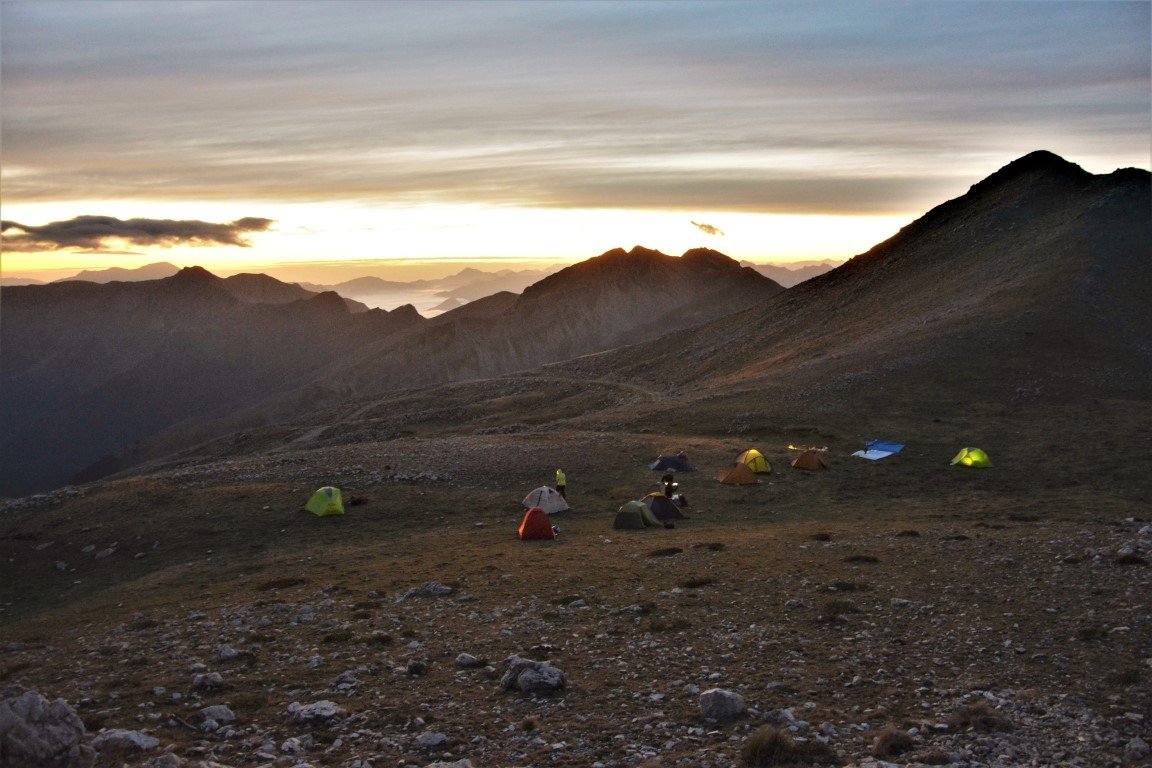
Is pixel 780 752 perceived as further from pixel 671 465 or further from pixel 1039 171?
pixel 1039 171

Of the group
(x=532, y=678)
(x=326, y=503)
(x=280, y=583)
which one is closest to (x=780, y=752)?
(x=532, y=678)

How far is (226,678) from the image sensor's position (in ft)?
58.1

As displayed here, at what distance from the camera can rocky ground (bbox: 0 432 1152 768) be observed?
46.6 ft

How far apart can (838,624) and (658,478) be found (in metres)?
22.8

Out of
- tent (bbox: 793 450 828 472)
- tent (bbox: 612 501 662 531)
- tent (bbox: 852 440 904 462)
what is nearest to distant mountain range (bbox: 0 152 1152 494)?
tent (bbox: 852 440 904 462)

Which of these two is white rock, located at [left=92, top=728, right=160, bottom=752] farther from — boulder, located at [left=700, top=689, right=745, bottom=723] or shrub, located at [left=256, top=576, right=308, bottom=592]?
shrub, located at [left=256, top=576, right=308, bottom=592]

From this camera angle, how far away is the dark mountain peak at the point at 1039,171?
359ft

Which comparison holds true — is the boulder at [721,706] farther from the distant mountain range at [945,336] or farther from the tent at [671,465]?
the distant mountain range at [945,336]

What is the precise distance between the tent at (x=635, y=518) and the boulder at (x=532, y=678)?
16.8m

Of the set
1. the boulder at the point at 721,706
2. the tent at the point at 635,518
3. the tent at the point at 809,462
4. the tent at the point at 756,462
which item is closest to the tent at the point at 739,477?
the tent at the point at 756,462

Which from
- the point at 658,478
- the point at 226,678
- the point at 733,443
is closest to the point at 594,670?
the point at 226,678

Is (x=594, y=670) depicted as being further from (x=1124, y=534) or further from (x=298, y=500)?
(x=298, y=500)

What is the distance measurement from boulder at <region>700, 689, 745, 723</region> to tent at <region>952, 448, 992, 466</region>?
3156 cm

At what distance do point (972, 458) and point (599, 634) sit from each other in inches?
1160
